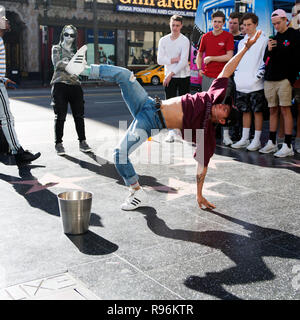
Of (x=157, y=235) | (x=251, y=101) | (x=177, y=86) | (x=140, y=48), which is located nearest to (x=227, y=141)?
(x=251, y=101)

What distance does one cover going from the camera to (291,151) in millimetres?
7621

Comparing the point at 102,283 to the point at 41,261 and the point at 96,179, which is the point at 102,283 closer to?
the point at 41,261

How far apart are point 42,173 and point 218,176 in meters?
2.30

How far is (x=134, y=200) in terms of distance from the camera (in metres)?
4.98

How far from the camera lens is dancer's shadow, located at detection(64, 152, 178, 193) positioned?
19.3 feet

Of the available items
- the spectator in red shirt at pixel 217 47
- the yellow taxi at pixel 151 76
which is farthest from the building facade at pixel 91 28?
the spectator in red shirt at pixel 217 47

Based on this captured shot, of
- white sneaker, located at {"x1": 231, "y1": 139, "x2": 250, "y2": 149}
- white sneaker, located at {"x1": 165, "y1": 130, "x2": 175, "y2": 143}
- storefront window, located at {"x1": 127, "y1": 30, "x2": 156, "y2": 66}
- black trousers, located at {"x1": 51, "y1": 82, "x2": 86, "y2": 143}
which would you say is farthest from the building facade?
white sneaker, located at {"x1": 231, "y1": 139, "x2": 250, "y2": 149}

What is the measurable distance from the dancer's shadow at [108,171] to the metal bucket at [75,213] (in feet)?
5.20

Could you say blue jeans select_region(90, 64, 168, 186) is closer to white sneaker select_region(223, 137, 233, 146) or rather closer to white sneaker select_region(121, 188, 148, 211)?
white sneaker select_region(121, 188, 148, 211)

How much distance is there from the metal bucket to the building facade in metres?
23.2

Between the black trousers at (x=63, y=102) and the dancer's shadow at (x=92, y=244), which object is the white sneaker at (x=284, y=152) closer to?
the black trousers at (x=63, y=102)

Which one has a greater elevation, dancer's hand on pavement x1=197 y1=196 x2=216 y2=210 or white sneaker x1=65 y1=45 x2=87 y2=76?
white sneaker x1=65 y1=45 x2=87 y2=76

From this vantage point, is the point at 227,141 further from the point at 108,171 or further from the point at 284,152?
the point at 108,171
